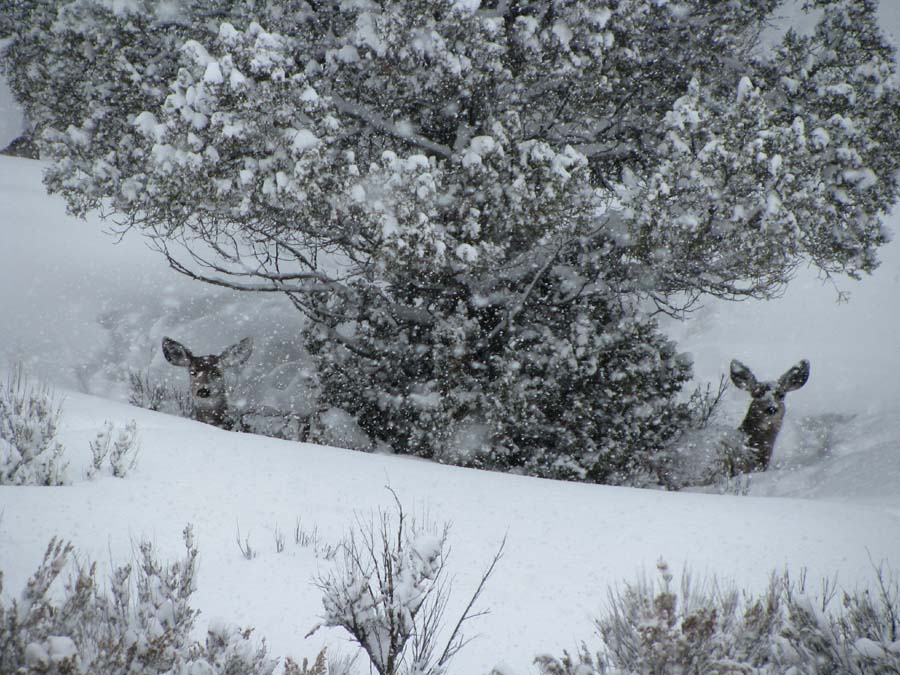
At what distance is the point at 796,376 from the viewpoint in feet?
25.0

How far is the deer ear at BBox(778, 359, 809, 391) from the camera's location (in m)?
7.55

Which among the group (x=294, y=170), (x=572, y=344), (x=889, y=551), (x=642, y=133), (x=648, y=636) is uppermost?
(x=642, y=133)

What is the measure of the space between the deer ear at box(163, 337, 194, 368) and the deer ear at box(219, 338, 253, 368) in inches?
16.1

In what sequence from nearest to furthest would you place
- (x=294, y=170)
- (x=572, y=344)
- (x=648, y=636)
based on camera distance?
(x=648, y=636)
(x=294, y=170)
(x=572, y=344)

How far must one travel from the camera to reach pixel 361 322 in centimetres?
845

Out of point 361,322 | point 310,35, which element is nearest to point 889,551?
point 361,322

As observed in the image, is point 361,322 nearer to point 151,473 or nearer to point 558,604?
point 151,473

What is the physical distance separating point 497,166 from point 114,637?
5011 mm

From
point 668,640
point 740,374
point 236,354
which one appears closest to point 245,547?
→ point 668,640

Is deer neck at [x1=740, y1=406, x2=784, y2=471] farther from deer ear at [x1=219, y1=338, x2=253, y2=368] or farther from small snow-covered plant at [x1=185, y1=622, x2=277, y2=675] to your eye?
small snow-covered plant at [x1=185, y1=622, x2=277, y2=675]

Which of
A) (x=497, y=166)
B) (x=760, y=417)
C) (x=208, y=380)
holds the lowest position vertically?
(x=208, y=380)

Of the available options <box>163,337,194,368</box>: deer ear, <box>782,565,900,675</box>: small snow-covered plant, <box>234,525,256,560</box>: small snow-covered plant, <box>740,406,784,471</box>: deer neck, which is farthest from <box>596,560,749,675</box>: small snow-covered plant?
<box>163,337,194,368</box>: deer ear

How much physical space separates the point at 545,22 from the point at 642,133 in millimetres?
2010

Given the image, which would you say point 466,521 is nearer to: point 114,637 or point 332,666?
A: point 332,666
